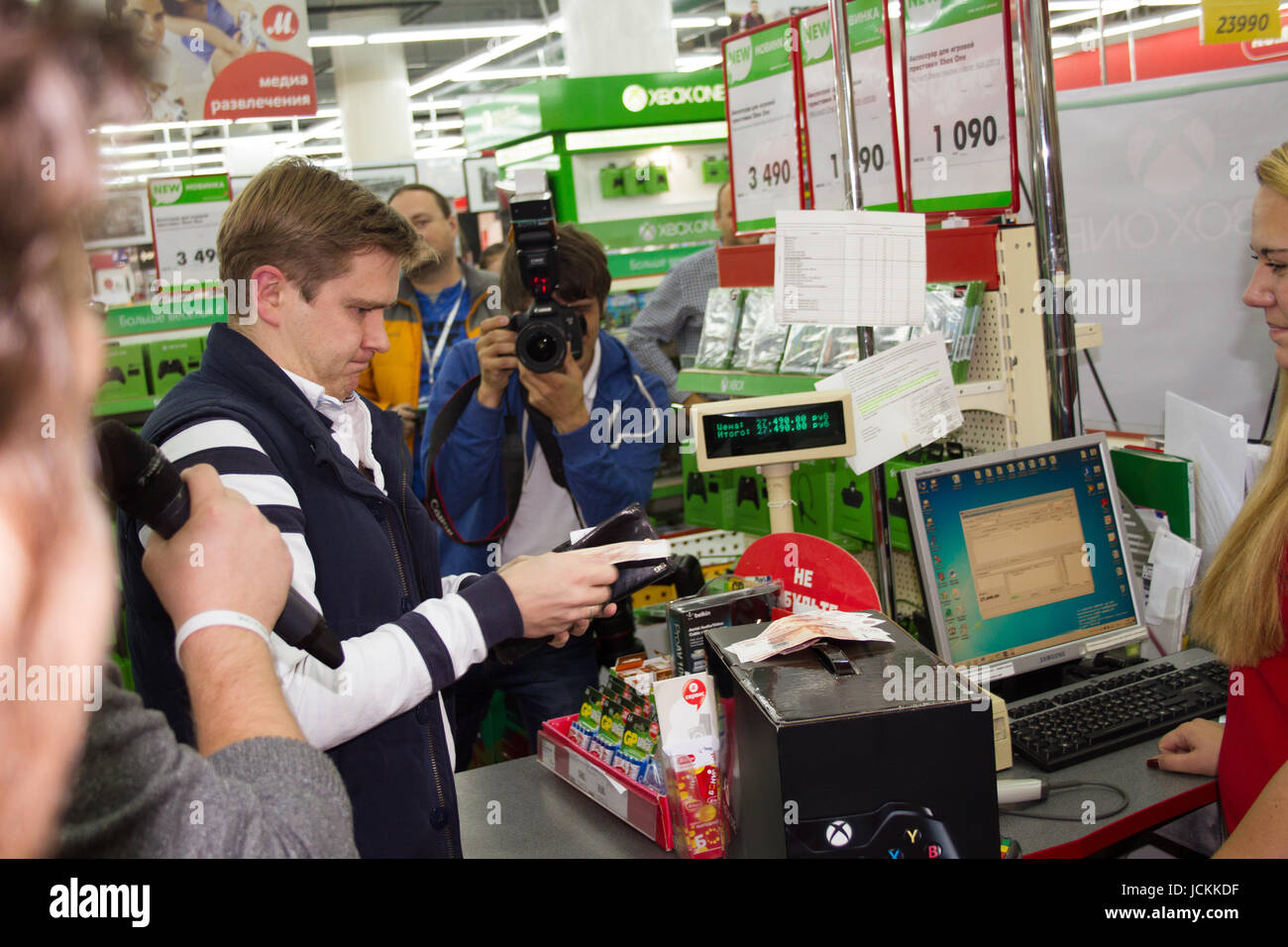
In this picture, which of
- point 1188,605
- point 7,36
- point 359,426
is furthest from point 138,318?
point 7,36

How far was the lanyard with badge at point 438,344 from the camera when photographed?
13.1ft

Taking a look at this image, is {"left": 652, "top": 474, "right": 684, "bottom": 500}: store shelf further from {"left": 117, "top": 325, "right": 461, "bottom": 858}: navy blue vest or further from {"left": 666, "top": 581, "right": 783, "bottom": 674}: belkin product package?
{"left": 117, "top": 325, "right": 461, "bottom": 858}: navy blue vest

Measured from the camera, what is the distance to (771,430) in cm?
182

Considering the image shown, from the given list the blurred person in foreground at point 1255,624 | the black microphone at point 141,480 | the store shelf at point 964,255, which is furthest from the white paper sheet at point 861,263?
the black microphone at point 141,480

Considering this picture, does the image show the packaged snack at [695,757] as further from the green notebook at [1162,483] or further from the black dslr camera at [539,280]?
the green notebook at [1162,483]

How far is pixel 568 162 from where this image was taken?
6043 mm

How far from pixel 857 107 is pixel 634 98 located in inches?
150

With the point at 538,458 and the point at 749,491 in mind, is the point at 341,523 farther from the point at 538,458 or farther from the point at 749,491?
the point at 749,491

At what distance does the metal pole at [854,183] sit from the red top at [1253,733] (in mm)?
644

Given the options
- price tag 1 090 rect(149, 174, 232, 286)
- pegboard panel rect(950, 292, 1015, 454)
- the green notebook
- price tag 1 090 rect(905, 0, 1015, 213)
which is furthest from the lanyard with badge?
price tag 1 090 rect(149, 174, 232, 286)

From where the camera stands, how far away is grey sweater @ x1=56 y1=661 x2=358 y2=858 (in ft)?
2.38

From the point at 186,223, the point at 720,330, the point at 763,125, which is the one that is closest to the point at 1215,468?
the point at 720,330

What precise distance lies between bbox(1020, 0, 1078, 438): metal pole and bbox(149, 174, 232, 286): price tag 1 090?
5013mm
